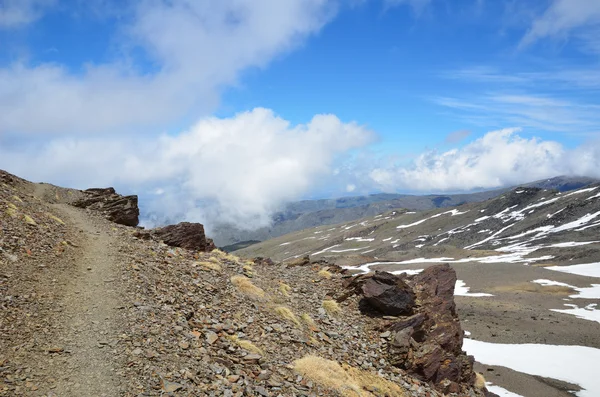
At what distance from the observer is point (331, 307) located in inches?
949

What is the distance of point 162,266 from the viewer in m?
20.8

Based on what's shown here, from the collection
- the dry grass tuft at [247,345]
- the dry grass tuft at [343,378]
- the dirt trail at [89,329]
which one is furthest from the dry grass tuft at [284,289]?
the dirt trail at [89,329]

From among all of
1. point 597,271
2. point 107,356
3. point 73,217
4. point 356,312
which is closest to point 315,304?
point 356,312

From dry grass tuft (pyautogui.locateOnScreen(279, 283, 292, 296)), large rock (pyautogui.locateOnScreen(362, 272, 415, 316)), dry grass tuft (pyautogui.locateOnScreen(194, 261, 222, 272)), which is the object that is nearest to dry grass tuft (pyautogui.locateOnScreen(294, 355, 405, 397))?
large rock (pyautogui.locateOnScreen(362, 272, 415, 316))

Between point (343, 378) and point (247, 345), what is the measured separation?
4566 millimetres

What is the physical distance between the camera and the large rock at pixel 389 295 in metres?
24.8

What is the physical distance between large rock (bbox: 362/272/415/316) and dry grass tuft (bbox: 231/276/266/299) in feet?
24.7

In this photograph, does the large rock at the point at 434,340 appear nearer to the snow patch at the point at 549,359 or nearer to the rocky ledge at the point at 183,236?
the rocky ledge at the point at 183,236

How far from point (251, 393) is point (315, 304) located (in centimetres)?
1182

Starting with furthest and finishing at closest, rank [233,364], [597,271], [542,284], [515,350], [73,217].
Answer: [597,271] → [542,284] → [515,350] → [73,217] → [233,364]

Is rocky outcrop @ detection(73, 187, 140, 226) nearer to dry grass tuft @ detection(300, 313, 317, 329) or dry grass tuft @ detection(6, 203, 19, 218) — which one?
dry grass tuft @ detection(6, 203, 19, 218)

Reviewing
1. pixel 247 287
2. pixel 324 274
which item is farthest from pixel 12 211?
pixel 324 274

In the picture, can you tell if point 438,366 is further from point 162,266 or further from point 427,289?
point 162,266

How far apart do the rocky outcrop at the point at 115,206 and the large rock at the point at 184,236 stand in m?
5.15
